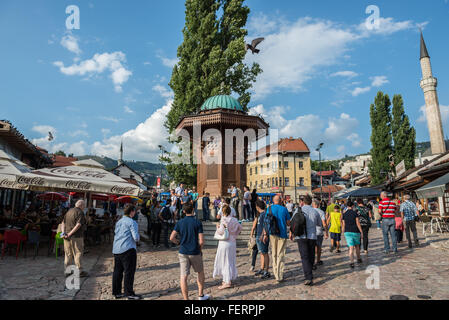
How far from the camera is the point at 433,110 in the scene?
4528 cm

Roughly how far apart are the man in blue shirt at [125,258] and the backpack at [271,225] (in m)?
3.01

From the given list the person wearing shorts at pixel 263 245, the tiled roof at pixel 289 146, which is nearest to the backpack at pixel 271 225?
the person wearing shorts at pixel 263 245

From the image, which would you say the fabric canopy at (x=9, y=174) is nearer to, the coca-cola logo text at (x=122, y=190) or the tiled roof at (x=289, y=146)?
the coca-cola logo text at (x=122, y=190)

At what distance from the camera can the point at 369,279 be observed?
6234 millimetres

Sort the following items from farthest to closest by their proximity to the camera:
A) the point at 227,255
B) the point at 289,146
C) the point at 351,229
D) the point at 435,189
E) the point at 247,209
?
the point at 289,146, the point at 247,209, the point at 435,189, the point at 351,229, the point at 227,255

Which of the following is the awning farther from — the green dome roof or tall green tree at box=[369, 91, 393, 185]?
tall green tree at box=[369, 91, 393, 185]

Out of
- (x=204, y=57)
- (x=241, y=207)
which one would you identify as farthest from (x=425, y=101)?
(x=241, y=207)

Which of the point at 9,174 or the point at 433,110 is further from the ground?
the point at 433,110

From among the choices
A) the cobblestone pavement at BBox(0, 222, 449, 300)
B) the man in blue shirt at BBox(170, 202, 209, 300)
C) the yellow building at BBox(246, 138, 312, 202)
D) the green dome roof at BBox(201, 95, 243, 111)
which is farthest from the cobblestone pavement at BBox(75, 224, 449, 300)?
the yellow building at BBox(246, 138, 312, 202)

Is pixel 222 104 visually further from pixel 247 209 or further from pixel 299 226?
pixel 299 226

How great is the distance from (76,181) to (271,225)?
638 cm

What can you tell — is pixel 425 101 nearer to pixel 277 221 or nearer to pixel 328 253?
pixel 328 253

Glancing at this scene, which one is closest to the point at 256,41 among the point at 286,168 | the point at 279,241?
the point at 279,241
